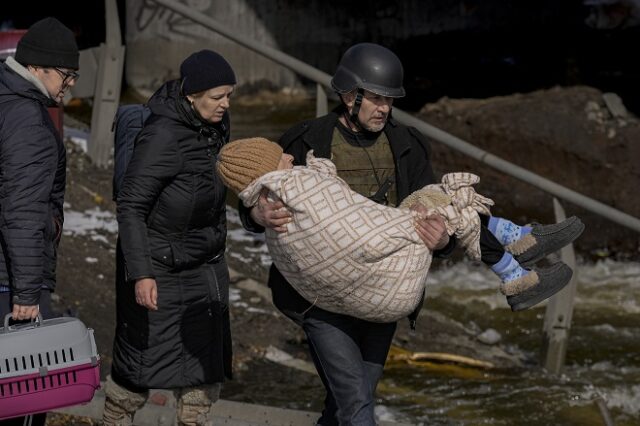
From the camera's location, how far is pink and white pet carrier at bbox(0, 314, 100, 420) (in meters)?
4.88

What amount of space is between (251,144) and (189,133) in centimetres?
49

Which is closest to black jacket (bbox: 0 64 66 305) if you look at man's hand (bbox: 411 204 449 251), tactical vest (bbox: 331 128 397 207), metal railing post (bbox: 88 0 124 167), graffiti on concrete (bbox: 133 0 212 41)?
tactical vest (bbox: 331 128 397 207)

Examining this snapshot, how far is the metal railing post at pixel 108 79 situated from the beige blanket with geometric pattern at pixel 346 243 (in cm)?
542

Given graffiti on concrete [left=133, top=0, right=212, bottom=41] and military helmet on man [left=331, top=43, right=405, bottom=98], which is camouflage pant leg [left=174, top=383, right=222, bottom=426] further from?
graffiti on concrete [left=133, top=0, right=212, bottom=41]

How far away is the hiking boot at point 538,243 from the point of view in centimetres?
553

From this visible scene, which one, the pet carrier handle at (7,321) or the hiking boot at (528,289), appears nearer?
the pet carrier handle at (7,321)

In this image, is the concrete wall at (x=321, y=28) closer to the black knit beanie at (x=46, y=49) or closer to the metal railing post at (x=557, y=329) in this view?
the metal railing post at (x=557, y=329)

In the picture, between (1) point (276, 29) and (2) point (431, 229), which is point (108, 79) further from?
(1) point (276, 29)

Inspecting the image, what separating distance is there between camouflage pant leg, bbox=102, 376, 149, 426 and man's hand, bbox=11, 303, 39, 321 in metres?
0.78

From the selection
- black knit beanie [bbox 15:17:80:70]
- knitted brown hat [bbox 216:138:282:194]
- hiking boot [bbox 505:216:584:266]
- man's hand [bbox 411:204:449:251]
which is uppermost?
black knit beanie [bbox 15:17:80:70]

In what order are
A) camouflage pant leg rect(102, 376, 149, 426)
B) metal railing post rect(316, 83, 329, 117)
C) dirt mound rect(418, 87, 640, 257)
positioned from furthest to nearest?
dirt mound rect(418, 87, 640, 257), metal railing post rect(316, 83, 329, 117), camouflage pant leg rect(102, 376, 149, 426)

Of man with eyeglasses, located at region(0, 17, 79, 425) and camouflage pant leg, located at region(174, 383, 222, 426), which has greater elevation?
man with eyeglasses, located at region(0, 17, 79, 425)

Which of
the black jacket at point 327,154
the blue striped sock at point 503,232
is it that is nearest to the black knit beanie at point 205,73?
the black jacket at point 327,154

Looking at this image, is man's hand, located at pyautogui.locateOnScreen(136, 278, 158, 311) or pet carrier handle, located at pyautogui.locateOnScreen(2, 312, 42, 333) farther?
man's hand, located at pyautogui.locateOnScreen(136, 278, 158, 311)
